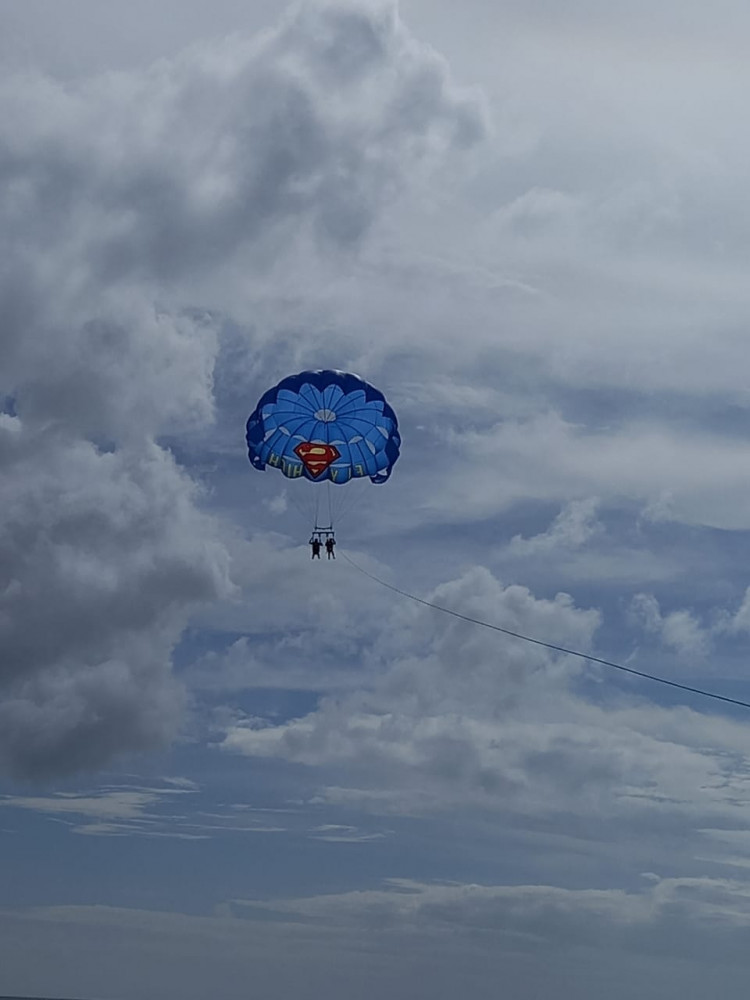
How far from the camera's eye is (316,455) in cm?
6191

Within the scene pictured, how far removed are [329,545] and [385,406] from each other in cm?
663

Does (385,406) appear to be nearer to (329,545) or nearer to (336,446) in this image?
(336,446)

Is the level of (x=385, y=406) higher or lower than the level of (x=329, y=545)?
higher

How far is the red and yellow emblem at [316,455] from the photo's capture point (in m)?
61.7

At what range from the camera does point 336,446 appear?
2431 inches

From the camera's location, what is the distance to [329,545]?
6050cm

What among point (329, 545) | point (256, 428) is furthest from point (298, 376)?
point (329, 545)

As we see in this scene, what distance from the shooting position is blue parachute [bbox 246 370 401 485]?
200ft

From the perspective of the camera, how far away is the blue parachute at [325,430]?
61000 mm

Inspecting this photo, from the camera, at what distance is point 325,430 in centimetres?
6150

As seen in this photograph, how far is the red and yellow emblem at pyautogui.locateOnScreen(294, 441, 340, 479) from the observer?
61.7 metres

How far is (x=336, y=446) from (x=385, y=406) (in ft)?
9.15

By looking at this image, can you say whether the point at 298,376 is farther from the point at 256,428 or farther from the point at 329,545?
the point at 329,545

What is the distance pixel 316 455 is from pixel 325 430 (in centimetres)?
123
